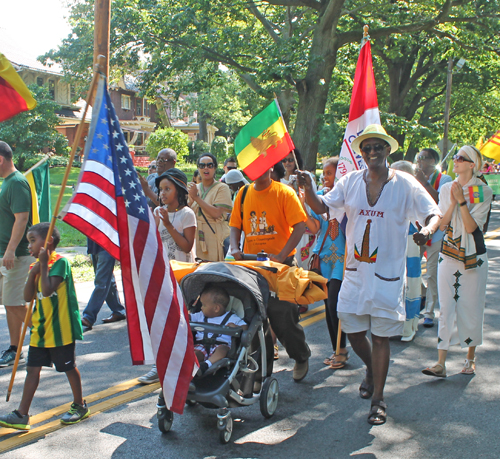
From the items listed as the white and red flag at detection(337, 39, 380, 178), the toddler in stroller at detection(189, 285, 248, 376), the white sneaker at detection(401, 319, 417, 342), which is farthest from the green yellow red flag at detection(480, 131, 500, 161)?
the toddler in stroller at detection(189, 285, 248, 376)

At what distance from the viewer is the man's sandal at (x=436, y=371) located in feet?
17.8

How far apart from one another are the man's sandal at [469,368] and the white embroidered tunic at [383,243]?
157 cm

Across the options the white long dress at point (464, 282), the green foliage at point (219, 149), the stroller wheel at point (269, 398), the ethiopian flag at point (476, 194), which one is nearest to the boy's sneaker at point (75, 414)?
the stroller wheel at point (269, 398)

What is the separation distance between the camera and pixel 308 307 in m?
8.21

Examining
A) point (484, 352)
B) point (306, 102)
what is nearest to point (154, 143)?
point (306, 102)

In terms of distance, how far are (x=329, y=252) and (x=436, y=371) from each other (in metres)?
1.54

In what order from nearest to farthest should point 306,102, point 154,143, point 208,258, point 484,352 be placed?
point 484,352
point 208,258
point 306,102
point 154,143

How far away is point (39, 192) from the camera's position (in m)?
6.52

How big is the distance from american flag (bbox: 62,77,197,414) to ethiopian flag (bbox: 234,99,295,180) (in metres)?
1.84

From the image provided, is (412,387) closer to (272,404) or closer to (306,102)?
(272,404)

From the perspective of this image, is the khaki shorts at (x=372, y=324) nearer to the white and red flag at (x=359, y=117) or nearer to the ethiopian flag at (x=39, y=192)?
the white and red flag at (x=359, y=117)

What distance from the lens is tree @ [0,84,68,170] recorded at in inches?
1194

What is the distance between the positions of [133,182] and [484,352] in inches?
175

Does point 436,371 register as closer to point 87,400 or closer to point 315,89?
point 87,400
